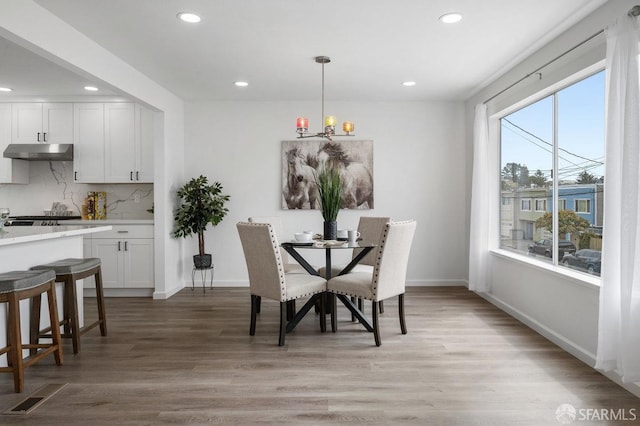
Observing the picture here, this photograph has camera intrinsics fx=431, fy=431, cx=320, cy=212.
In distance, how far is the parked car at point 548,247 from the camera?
140 inches

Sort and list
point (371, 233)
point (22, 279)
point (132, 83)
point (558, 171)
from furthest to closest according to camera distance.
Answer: point (371, 233), point (132, 83), point (558, 171), point (22, 279)

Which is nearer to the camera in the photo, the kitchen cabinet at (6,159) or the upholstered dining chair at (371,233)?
the upholstered dining chair at (371,233)

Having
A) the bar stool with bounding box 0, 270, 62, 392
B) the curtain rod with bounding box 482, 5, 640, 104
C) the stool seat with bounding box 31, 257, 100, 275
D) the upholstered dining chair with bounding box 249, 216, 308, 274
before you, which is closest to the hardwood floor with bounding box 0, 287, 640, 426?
the bar stool with bounding box 0, 270, 62, 392

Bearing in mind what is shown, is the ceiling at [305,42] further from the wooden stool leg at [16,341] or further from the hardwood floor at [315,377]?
the hardwood floor at [315,377]

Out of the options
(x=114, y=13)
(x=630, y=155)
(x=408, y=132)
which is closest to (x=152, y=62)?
(x=114, y=13)

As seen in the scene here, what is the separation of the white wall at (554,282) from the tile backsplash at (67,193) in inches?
178

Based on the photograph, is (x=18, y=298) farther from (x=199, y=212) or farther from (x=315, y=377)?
(x=199, y=212)

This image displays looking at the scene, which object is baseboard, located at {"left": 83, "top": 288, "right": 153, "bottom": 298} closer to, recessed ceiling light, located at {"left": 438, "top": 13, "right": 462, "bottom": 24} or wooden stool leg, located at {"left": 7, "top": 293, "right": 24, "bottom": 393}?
wooden stool leg, located at {"left": 7, "top": 293, "right": 24, "bottom": 393}

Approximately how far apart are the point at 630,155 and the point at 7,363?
13.9ft

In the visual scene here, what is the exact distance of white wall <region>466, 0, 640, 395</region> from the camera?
303 cm

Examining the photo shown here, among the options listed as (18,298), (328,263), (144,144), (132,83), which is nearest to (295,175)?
(144,144)

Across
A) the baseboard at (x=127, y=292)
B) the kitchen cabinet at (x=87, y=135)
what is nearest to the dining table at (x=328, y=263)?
the baseboard at (x=127, y=292)

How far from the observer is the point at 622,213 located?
2.58m

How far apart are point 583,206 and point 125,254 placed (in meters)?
4.87
